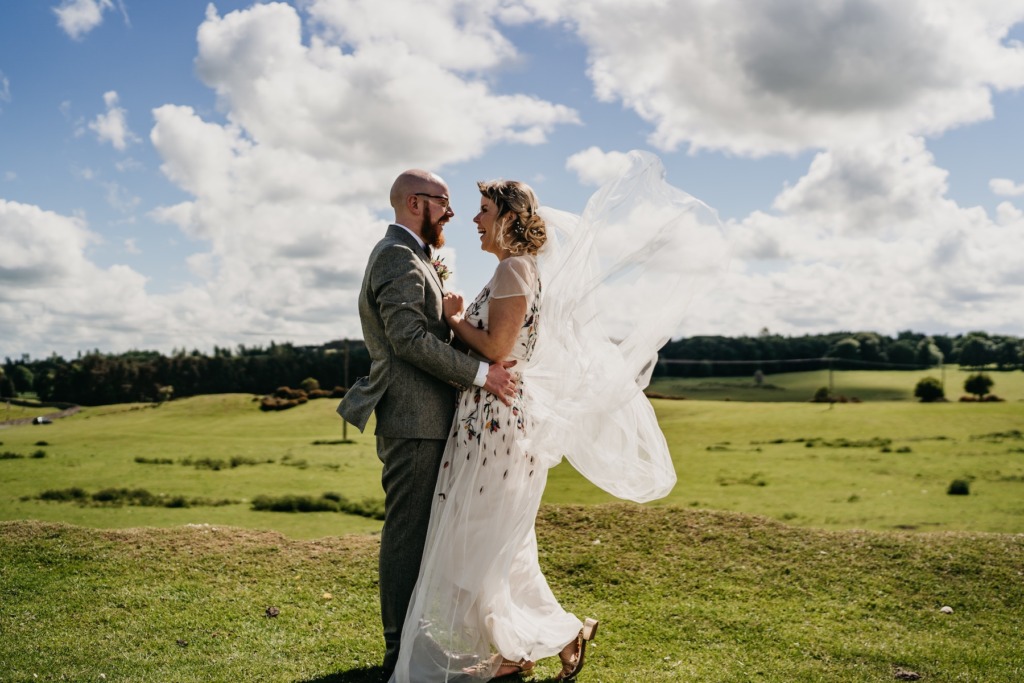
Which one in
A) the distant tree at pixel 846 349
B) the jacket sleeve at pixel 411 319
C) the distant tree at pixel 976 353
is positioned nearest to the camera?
the jacket sleeve at pixel 411 319

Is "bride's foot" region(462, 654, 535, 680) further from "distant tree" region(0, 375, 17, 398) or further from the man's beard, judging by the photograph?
"distant tree" region(0, 375, 17, 398)

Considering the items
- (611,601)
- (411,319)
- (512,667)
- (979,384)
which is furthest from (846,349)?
(411,319)

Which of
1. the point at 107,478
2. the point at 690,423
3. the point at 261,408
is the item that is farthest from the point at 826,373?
the point at 107,478

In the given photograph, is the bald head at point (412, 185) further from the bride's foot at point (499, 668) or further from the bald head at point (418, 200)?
the bride's foot at point (499, 668)

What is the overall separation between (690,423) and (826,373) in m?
29.2

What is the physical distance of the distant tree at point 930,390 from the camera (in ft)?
149

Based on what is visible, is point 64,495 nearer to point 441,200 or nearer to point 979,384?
point 441,200

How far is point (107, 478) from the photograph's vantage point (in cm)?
1531

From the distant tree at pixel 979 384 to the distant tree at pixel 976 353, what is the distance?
14.2m

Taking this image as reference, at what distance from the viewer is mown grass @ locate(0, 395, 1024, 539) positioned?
11266 millimetres

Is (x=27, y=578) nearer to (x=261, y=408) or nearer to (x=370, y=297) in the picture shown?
(x=370, y=297)

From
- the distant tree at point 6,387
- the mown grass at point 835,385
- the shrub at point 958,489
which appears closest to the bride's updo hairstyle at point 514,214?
the shrub at point 958,489

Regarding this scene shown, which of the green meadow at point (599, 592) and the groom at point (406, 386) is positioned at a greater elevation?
the groom at point (406, 386)

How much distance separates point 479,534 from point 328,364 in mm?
34903
